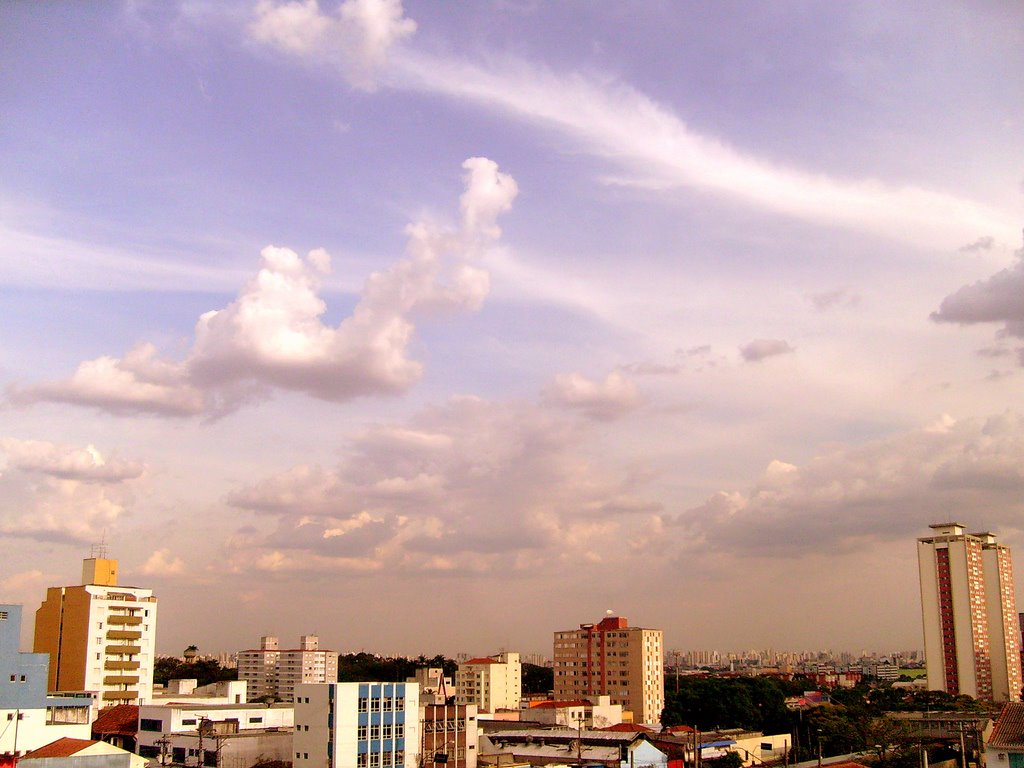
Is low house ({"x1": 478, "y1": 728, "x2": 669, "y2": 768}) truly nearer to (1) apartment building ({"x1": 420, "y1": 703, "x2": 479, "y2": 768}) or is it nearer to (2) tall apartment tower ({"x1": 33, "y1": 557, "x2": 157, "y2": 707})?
(1) apartment building ({"x1": 420, "y1": 703, "x2": 479, "y2": 768})

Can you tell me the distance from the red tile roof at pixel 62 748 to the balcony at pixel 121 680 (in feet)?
73.0

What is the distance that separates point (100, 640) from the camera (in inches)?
2290

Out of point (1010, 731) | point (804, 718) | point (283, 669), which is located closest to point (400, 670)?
point (283, 669)

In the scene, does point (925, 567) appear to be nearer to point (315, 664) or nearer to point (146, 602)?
point (315, 664)

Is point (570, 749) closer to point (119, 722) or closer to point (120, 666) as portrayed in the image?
point (119, 722)

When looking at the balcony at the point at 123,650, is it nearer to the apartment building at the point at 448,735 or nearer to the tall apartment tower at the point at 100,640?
the tall apartment tower at the point at 100,640

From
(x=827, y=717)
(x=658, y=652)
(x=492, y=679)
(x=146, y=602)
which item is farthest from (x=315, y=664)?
(x=827, y=717)

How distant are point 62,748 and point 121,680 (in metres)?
25.2

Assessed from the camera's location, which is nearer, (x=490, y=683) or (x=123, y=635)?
(x=123, y=635)

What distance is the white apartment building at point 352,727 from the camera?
35469 mm

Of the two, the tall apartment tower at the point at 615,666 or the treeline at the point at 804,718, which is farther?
the tall apartment tower at the point at 615,666

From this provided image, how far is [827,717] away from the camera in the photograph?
63.4 meters

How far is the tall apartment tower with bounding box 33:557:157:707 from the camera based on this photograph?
57406 mm

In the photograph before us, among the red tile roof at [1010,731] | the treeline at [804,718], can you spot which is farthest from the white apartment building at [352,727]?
the treeline at [804,718]
